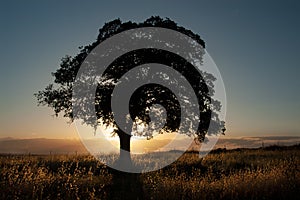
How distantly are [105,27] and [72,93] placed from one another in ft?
17.0

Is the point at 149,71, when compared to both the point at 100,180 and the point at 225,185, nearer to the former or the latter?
the point at 100,180

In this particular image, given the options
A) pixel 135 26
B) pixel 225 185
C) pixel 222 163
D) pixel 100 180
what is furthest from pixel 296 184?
pixel 135 26

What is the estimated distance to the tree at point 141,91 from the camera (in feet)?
84.5

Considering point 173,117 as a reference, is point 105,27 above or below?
above

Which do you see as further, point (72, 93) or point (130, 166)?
point (72, 93)

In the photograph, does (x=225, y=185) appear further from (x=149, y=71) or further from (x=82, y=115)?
(x=82, y=115)

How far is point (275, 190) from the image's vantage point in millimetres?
11578

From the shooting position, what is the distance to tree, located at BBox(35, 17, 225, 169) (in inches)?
1014

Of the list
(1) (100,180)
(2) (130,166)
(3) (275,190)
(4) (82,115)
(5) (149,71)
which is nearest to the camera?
(3) (275,190)

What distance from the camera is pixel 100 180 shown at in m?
15.3

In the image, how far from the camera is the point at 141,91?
84.3ft

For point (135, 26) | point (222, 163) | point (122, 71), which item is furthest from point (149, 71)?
point (222, 163)

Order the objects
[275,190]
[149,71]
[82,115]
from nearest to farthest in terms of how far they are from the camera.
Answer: [275,190], [149,71], [82,115]

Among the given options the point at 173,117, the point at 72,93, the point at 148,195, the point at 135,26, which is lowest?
the point at 148,195
